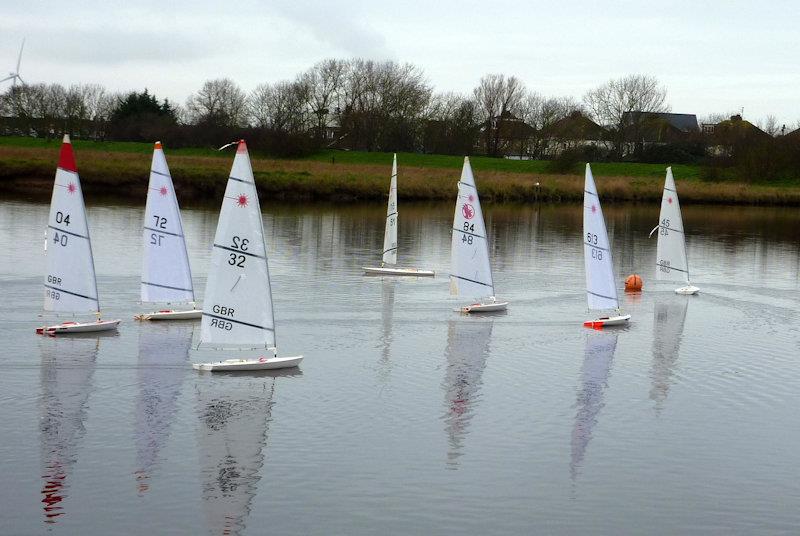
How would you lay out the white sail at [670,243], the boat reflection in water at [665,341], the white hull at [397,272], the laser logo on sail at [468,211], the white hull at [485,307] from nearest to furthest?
the boat reflection in water at [665,341] → the laser logo on sail at [468,211] → the white hull at [485,307] → the white sail at [670,243] → the white hull at [397,272]

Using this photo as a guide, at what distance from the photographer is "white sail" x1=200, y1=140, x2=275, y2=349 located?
22.6 metres

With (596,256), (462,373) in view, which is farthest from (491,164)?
(462,373)

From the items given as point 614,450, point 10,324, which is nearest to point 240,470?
point 614,450

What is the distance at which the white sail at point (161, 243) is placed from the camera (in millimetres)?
29125

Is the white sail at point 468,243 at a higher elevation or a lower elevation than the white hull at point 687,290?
higher

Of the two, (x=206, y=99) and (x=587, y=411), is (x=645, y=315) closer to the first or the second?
(x=587, y=411)

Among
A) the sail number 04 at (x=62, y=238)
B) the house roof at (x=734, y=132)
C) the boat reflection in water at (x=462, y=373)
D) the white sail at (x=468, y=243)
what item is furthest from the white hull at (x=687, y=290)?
the house roof at (x=734, y=132)

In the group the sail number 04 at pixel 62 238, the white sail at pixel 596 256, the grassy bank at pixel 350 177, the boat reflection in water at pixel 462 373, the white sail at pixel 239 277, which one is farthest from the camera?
the grassy bank at pixel 350 177

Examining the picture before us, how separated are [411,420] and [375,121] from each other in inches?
3877

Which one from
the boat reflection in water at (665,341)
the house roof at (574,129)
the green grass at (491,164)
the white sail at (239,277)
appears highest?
the house roof at (574,129)

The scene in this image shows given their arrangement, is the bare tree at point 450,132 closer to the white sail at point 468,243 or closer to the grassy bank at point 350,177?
the grassy bank at point 350,177

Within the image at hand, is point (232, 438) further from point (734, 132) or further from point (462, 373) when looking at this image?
point (734, 132)

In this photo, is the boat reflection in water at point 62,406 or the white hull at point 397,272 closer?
the boat reflection in water at point 62,406

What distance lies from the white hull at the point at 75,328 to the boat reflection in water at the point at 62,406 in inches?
8.0
